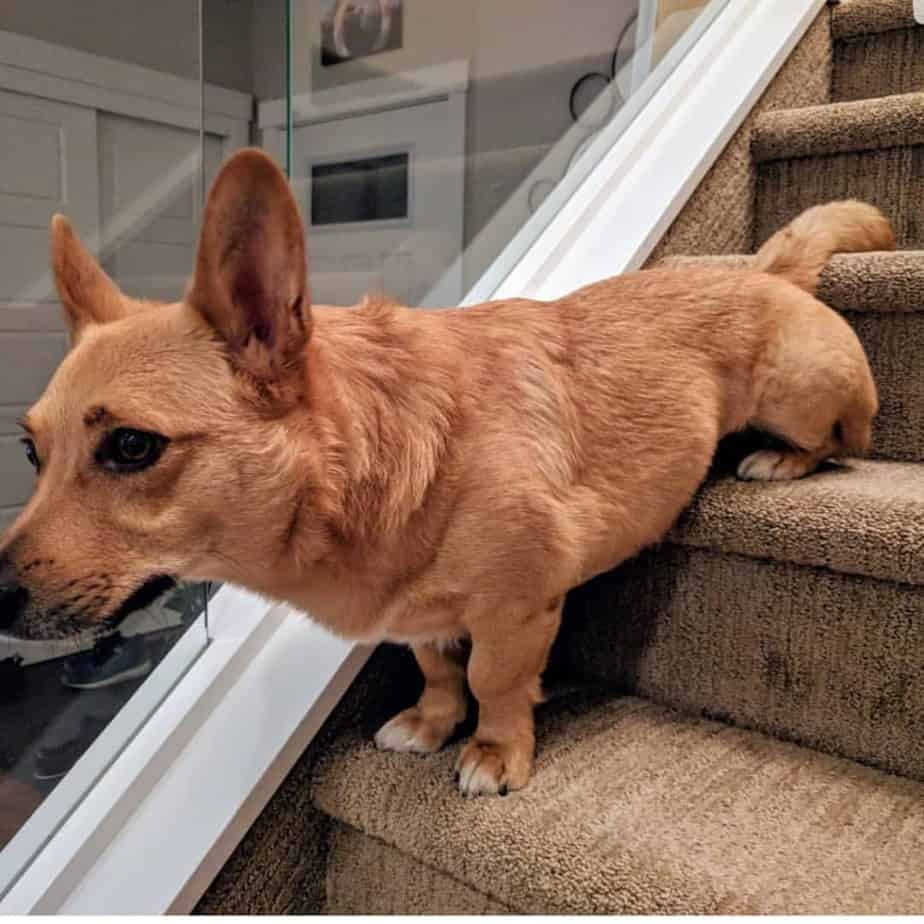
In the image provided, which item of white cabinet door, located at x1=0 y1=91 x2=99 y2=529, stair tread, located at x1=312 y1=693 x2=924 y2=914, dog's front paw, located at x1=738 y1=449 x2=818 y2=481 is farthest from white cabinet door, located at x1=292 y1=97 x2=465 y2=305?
stair tread, located at x1=312 y1=693 x2=924 y2=914

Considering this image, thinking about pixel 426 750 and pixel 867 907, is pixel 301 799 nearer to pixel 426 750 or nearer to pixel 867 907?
pixel 426 750

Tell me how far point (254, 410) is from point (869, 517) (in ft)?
2.11

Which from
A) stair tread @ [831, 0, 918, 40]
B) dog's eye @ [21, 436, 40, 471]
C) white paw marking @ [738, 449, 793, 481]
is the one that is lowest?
white paw marking @ [738, 449, 793, 481]

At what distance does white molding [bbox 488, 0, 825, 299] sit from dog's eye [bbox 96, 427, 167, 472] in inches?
30.6

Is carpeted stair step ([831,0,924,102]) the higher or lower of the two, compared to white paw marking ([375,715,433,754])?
higher

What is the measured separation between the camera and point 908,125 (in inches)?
57.6

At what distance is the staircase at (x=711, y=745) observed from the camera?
2.66ft

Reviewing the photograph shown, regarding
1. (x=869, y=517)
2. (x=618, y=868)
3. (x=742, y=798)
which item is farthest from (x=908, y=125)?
(x=618, y=868)

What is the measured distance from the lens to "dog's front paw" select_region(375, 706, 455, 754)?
3.45ft

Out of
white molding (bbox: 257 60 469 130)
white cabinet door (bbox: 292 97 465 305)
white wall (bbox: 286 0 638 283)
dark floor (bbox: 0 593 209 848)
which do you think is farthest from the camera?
white molding (bbox: 257 60 469 130)

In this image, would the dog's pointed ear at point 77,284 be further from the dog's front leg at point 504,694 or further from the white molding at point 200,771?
the dog's front leg at point 504,694

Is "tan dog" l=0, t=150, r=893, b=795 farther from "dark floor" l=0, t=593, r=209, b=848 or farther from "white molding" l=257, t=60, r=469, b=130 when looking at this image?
"white molding" l=257, t=60, r=469, b=130

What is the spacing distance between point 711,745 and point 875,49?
60.9 inches

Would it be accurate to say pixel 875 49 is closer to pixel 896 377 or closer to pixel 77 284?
pixel 896 377
